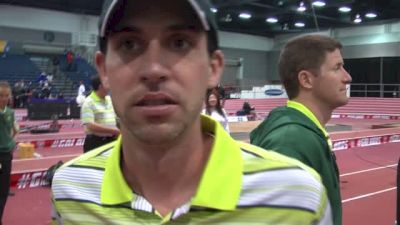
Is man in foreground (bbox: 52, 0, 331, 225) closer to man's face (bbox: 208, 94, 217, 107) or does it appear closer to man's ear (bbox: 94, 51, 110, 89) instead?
man's ear (bbox: 94, 51, 110, 89)

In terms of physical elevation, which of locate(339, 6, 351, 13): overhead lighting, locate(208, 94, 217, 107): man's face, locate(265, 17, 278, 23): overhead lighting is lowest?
locate(208, 94, 217, 107): man's face

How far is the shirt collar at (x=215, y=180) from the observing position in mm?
1315

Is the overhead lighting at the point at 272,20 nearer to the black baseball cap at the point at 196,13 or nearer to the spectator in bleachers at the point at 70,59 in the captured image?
the spectator in bleachers at the point at 70,59

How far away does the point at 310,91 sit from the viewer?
8.42 ft

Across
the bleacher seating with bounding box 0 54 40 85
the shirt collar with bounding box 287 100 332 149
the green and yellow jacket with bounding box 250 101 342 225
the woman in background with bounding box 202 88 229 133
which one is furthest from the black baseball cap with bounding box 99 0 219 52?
the bleacher seating with bounding box 0 54 40 85

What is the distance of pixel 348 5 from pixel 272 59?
527 inches

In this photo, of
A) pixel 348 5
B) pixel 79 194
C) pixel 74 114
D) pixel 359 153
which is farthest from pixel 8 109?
pixel 348 5

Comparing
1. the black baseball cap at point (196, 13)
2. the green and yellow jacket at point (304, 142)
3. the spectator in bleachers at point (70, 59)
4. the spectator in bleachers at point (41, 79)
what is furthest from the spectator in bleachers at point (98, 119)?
the spectator in bleachers at point (70, 59)

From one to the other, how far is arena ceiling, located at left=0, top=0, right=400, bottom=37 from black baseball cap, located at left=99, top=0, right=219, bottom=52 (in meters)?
25.8

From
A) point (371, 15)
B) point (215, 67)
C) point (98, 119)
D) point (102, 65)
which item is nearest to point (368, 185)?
point (98, 119)

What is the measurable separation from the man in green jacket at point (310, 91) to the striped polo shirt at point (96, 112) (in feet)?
10.7

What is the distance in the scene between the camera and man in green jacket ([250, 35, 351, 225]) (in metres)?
2.26

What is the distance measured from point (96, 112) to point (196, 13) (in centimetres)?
444

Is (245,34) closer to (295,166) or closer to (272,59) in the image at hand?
(272,59)
